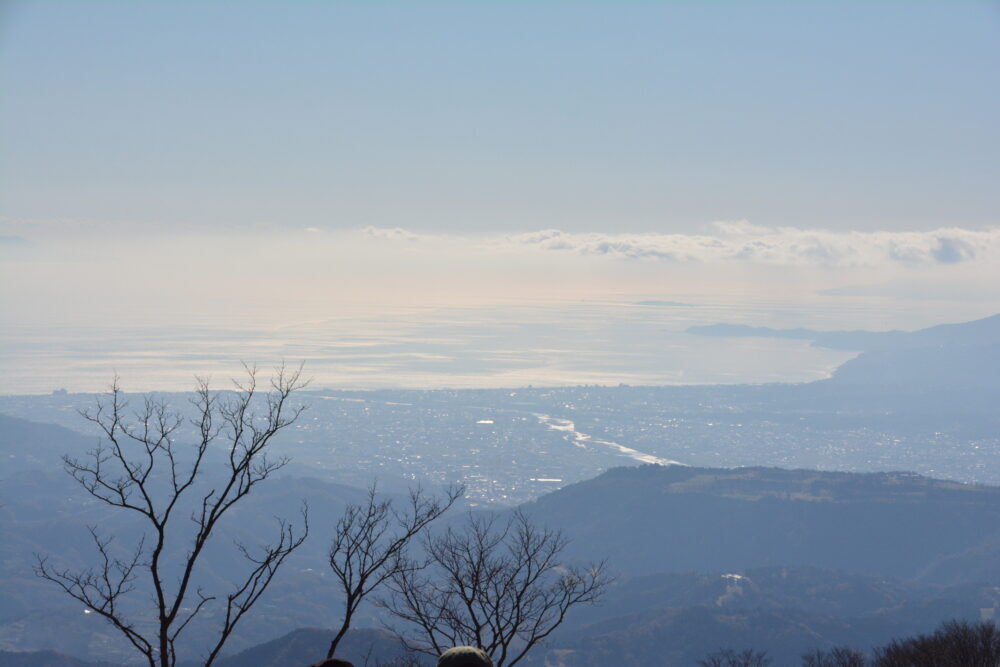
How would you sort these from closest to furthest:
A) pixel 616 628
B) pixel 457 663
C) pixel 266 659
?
pixel 457 663, pixel 266 659, pixel 616 628

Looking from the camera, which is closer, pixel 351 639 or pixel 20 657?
pixel 351 639

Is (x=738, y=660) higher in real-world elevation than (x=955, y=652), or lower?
lower

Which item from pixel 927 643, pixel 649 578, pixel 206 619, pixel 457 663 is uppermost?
pixel 457 663

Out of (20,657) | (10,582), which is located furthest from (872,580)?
(10,582)

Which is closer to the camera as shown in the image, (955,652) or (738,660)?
(955,652)

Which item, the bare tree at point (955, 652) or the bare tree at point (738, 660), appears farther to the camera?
the bare tree at point (738, 660)

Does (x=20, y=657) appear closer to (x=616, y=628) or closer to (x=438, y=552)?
(x=616, y=628)

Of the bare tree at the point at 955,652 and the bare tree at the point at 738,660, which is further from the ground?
the bare tree at the point at 955,652

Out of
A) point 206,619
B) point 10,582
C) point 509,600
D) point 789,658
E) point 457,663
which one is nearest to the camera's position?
point 457,663

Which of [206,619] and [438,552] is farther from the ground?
[438,552]

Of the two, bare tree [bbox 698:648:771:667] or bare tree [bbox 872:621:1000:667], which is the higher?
bare tree [bbox 872:621:1000:667]

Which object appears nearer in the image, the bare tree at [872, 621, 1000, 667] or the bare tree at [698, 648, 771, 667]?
the bare tree at [872, 621, 1000, 667]
